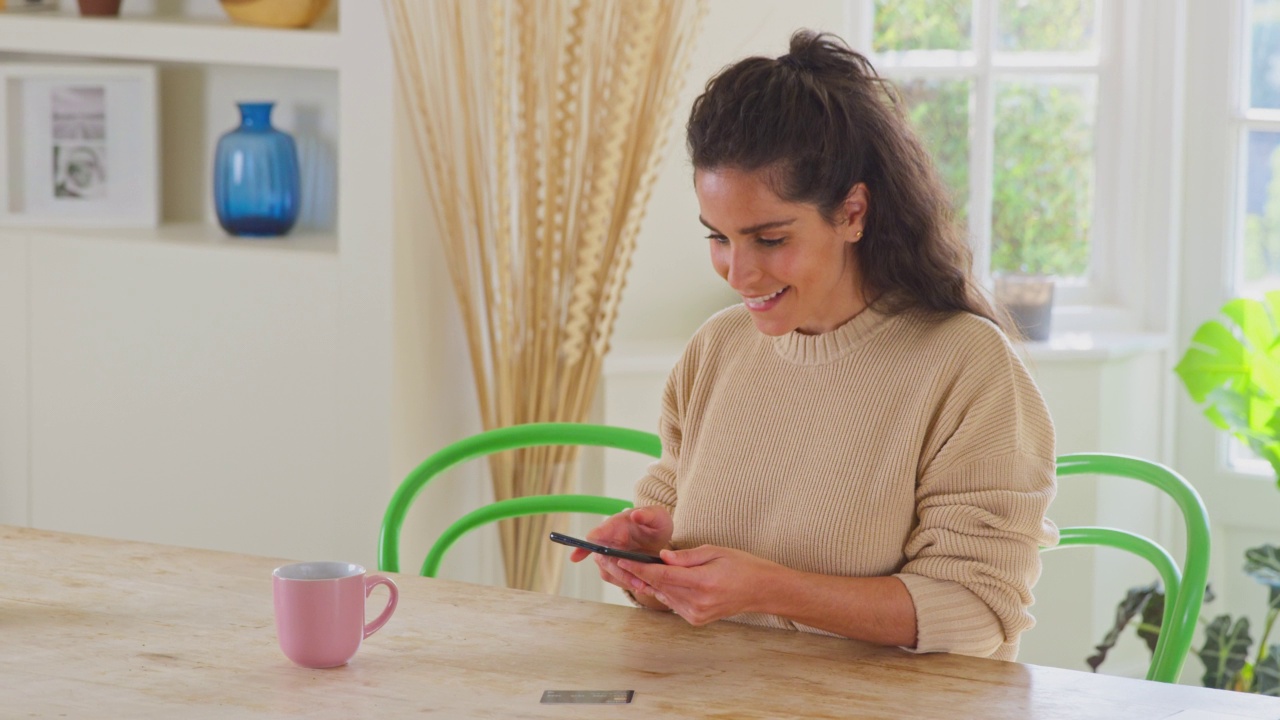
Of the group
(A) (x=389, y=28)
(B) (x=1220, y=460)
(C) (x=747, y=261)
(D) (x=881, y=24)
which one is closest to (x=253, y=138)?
(A) (x=389, y=28)

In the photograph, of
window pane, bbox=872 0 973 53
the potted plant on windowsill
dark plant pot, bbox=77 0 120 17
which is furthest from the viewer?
window pane, bbox=872 0 973 53

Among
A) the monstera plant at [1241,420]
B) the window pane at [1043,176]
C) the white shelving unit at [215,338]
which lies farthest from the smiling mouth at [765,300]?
the window pane at [1043,176]

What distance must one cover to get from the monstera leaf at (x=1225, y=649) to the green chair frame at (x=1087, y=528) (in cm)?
105

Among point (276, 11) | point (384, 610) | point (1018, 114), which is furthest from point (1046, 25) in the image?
point (384, 610)

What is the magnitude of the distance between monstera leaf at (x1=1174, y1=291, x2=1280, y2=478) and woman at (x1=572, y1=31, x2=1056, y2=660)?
4.48 feet

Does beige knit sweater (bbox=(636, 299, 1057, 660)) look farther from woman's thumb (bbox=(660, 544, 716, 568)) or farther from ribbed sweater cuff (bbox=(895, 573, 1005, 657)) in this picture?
woman's thumb (bbox=(660, 544, 716, 568))

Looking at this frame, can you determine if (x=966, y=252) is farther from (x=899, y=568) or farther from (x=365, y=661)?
(x=365, y=661)

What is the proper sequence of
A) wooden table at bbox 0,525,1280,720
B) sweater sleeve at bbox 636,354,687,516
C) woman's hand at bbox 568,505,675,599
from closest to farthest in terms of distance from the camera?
wooden table at bbox 0,525,1280,720
woman's hand at bbox 568,505,675,599
sweater sleeve at bbox 636,354,687,516

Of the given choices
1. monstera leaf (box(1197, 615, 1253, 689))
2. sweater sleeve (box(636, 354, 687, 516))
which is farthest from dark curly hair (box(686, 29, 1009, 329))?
monstera leaf (box(1197, 615, 1253, 689))

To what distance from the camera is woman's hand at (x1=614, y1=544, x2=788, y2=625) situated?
4.67 feet

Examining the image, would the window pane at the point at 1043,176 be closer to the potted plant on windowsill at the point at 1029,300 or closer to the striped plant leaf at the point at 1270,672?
Answer: the potted plant on windowsill at the point at 1029,300

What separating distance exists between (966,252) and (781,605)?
0.48m

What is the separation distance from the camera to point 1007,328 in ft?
5.45

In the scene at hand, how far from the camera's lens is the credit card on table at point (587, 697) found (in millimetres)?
1287
